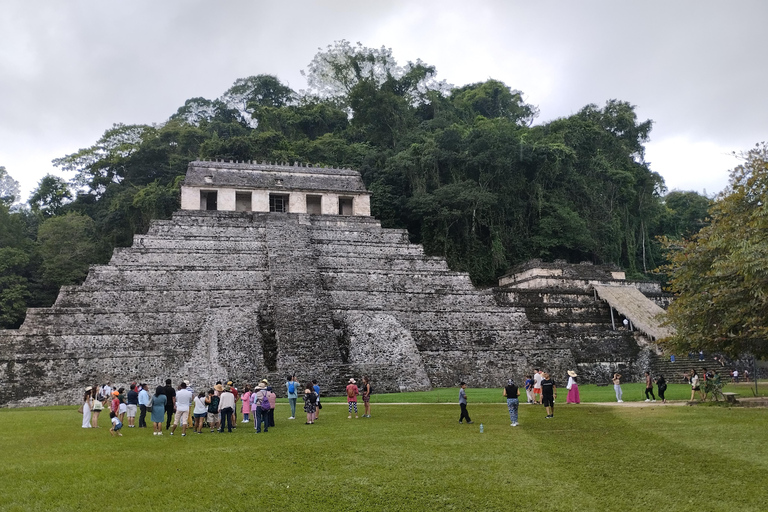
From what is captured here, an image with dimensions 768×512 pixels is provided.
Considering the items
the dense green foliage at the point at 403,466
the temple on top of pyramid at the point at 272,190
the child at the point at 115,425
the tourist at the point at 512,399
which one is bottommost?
the dense green foliage at the point at 403,466

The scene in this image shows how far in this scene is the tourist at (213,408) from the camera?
43.3ft

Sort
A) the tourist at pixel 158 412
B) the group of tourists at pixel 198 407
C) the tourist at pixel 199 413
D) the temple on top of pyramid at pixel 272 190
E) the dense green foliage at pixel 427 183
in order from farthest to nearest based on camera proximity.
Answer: the dense green foliage at pixel 427 183 → the temple on top of pyramid at pixel 272 190 → the tourist at pixel 199 413 → the tourist at pixel 158 412 → the group of tourists at pixel 198 407

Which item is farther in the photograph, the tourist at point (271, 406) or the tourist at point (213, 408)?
the tourist at point (213, 408)

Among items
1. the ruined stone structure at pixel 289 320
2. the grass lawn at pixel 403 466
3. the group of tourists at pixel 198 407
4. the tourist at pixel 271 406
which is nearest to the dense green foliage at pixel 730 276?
the grass lawn at pixel 403 466

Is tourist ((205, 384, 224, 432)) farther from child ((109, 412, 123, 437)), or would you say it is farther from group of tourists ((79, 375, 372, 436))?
child ((109, 412, 123, 437))

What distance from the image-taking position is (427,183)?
41750mm

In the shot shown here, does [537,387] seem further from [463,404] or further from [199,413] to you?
[199,413]

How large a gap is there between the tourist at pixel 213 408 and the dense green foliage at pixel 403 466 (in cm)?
25

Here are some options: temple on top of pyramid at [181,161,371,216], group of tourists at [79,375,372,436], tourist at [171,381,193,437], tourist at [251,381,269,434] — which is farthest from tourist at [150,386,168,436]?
temple on top of pyramid at [181,161,371,216]

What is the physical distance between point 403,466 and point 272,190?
29614 millimetres

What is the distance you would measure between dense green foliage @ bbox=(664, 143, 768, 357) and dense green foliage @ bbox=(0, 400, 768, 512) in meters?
3.48

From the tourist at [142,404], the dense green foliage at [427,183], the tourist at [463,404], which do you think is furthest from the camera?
the dense green foliage at [427,183]

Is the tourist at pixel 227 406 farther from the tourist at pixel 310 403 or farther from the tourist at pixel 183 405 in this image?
the tourist at pixel 310 403

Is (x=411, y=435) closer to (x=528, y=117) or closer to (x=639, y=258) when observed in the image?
(x=639, y=258)
